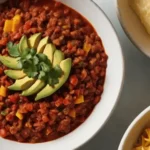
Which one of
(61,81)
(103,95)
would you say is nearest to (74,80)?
(61,81)

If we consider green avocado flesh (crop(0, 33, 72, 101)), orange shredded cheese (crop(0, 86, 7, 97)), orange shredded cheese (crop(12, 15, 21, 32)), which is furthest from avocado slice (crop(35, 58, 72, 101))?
orange shredded cheese (crop(12, 15, 21, 32))

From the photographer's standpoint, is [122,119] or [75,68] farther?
[122,119]

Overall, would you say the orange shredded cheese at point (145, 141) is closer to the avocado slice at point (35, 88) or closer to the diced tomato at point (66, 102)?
the diced tomato at point (66, 102)

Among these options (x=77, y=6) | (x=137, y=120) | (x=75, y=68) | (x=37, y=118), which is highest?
(x=77, y=6)

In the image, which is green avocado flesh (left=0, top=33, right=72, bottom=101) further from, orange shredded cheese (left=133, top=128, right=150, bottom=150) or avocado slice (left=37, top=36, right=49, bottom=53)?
orange shredded cheese (left=133, top=128, right=150, bottom=150)

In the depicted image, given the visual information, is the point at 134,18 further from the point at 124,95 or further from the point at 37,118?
the point at 37,118

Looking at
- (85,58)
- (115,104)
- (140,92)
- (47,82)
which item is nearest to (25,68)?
(47,82)

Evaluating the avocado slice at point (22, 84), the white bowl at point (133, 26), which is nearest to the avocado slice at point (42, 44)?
the avocado slice at point (22, 84)
